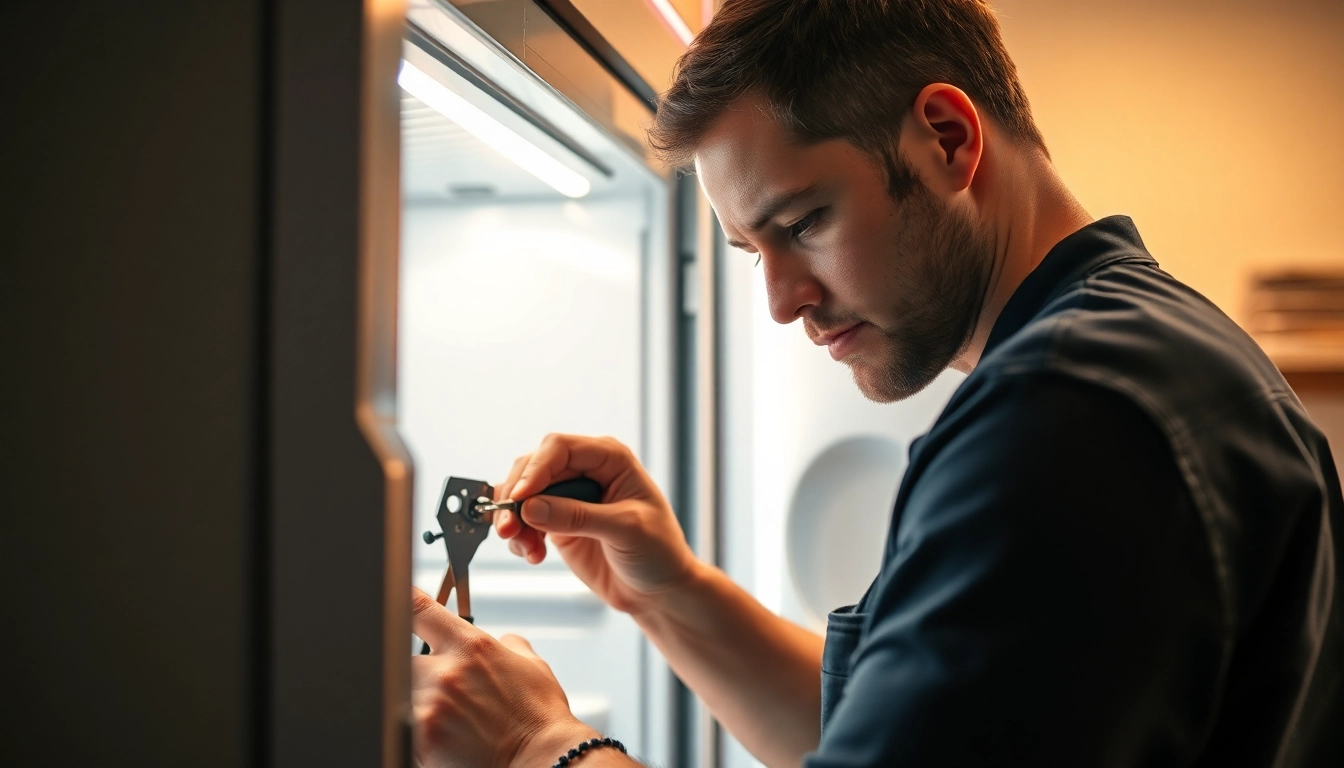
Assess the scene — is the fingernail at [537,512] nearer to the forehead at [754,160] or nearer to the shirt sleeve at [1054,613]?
the forehead at [754,160]

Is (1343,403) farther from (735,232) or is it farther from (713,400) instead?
(735,232)

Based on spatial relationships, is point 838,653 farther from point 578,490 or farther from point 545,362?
point 545,362

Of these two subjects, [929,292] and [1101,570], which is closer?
[1101,570]

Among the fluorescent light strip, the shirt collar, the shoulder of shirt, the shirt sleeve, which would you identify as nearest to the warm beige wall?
the fluorescent light strip

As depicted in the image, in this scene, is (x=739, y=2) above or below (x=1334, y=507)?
above

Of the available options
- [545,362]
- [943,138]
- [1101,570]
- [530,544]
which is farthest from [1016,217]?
[545,362]

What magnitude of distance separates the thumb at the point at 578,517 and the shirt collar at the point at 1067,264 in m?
0.41

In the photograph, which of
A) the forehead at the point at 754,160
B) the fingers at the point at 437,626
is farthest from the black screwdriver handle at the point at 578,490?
the forehead at the point at 754,160

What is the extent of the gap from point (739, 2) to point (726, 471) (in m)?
0.76

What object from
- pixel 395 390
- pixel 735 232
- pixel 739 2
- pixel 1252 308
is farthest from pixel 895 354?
pixel 1252 308

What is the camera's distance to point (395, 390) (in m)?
0.53

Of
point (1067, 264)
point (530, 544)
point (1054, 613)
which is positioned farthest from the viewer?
point (530, 544)

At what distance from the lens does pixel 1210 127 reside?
1868 mm

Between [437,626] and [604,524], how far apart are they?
0.26 m
